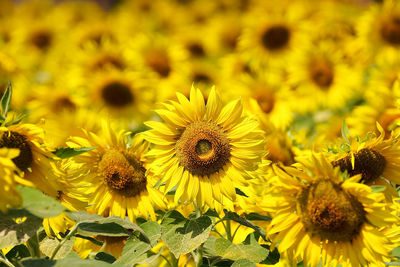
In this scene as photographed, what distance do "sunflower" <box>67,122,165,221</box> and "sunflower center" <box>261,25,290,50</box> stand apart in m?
2.98

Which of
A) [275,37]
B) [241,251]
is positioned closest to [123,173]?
[241,251]

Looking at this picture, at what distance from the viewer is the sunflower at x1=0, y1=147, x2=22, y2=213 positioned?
135 centimetres

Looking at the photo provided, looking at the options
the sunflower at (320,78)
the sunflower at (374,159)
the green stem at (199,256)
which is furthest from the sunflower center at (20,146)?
the sunflower at (320,78)

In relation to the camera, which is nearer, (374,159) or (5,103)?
(5,103)

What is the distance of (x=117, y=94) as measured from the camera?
4133 millimetres

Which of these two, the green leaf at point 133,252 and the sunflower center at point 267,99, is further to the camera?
the sunflower center at point 267,99

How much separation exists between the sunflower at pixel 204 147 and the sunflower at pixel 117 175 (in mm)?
156

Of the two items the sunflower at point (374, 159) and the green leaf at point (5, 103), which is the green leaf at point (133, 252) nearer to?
the green leaf at point (5, 103)

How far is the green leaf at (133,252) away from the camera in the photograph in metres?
1.62

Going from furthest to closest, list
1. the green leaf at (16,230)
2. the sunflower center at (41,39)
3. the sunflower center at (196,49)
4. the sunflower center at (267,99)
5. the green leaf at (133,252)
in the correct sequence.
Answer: the sunflower center at (41,39), the sunflower center at (196,49), the sunflower center at (267,99), the green leaf at (133,252), the green leaf at (16,230)

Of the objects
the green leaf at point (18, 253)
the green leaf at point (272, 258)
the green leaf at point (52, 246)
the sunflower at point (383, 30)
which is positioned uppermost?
the sunflower at point (383, 30)

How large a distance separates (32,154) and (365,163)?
42.1 inches

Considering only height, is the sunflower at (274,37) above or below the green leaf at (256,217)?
above

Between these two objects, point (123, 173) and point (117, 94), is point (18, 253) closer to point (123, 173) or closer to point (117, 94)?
point (123, 173)
